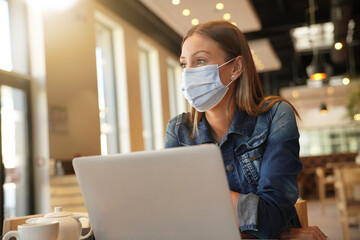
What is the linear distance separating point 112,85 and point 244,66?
5.67 metres

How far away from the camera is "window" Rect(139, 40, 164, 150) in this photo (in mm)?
8398

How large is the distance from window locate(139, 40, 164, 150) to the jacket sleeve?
23.6 feet

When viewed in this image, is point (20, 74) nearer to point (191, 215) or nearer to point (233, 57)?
point (233, 57)

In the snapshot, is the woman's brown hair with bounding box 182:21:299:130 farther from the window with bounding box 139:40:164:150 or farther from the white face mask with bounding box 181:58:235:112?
the window with bounding box 139:40:164:150

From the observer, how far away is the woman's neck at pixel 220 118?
53.7 inches

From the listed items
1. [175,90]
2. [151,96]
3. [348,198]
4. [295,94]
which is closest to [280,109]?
[348,198]

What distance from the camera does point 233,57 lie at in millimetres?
1372

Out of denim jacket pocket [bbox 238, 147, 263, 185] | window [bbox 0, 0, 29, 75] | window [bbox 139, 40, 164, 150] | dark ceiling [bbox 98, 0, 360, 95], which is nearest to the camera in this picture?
denim jacket pocket [bbox 238, 147, 263, 185]

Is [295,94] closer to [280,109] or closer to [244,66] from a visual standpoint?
[244,66]

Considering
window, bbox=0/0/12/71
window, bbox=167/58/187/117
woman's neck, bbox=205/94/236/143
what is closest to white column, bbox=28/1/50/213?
window, bbox=0/0/12/71

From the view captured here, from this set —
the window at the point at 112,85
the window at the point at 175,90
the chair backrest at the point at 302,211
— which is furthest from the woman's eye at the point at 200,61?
the window at the point at 175,90

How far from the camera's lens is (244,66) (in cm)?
138

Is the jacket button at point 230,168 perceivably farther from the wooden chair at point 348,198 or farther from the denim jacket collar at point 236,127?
the wooden chair at point 348,198

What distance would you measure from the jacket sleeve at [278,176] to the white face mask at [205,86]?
0.23m
